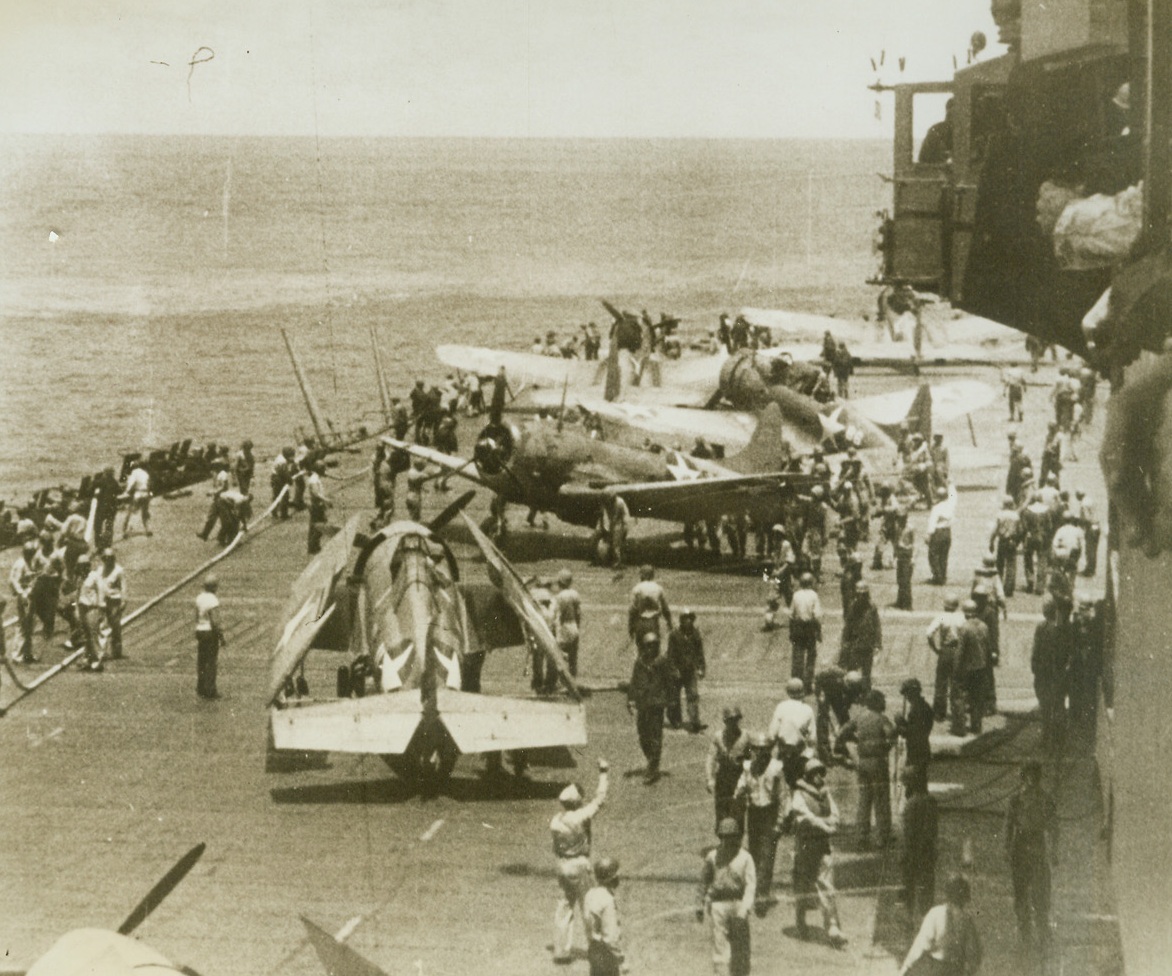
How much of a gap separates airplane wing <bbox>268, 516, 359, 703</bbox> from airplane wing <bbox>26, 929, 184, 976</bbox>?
11.7 m

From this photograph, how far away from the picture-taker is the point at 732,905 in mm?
12898

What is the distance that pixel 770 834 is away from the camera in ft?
49.2

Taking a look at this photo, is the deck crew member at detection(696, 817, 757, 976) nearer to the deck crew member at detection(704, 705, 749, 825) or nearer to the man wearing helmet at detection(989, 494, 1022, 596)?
the deck crew member at detection(704, 705, 749, 825)

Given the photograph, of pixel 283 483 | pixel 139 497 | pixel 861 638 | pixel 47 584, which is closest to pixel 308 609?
pixel 47 584

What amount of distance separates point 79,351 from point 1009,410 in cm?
5951

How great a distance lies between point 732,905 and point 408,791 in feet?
19.4

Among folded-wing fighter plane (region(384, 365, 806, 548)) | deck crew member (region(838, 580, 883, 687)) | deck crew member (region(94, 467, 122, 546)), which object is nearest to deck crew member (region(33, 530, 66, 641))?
deck crew member (region(94, 467, 122, 546))

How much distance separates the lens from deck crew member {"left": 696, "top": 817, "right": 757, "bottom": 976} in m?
12.9

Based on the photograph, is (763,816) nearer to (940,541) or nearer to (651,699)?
(651,699)

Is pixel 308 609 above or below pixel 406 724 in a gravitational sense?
above

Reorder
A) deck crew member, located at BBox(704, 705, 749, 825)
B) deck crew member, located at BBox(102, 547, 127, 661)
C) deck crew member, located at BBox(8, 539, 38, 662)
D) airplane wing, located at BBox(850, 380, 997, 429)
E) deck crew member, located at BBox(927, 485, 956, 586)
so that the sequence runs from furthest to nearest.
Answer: airplane wing, located at BBox(850, 380, 997, 429) < deck crew member, located at BBox(927, 485, 956, 586) < deck crew member, located at BBox(8, 539, 38, 662) < deck crew member, located at BBox(102, 547, 127, 661) < deck crew member, located at BBox(704, 705, 749, 825)

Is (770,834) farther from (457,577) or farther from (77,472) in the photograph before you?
(77,472)

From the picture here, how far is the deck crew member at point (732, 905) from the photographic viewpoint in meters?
12.9

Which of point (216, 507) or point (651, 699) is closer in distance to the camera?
point (651, 699)
